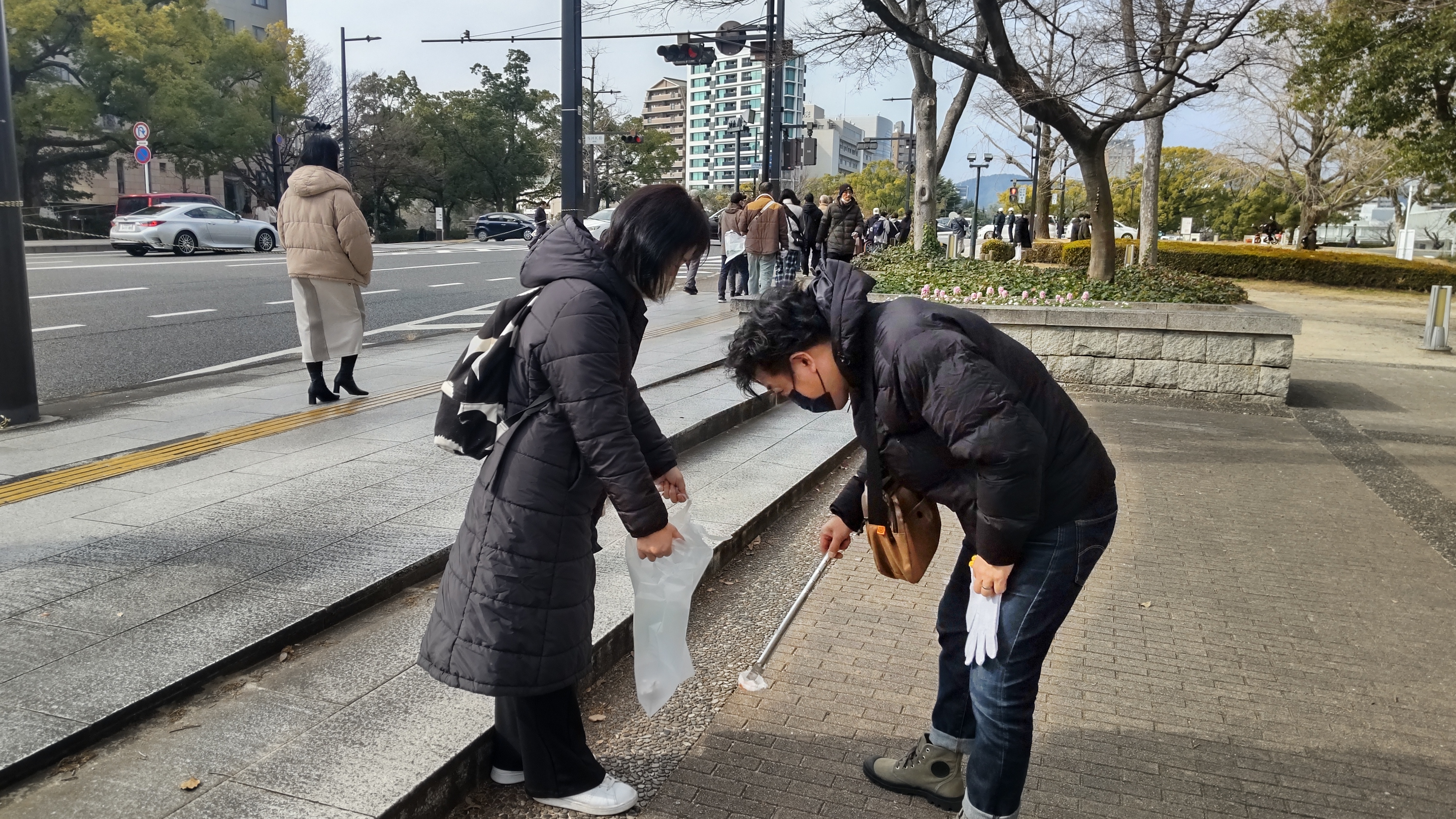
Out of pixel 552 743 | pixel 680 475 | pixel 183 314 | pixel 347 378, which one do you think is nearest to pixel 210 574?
pixel 552 743

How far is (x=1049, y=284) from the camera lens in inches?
459

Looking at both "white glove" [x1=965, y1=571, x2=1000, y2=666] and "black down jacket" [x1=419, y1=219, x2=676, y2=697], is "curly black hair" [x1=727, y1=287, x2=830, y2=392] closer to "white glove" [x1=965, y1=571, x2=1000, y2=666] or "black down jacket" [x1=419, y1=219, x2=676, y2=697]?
"black down jacket" [x1=419, y1=219, x2=676, y2=697]

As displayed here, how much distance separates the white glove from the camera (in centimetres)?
228

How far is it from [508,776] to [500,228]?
136 feet

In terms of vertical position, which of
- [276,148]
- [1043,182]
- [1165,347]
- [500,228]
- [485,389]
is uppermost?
[276,148]

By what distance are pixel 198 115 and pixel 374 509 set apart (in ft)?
115

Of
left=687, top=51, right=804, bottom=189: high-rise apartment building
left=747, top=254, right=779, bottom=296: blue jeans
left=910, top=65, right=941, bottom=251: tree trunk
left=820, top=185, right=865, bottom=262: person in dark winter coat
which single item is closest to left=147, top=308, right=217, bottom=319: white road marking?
left=747, top=254, right=779, bottom=296: blue jeans

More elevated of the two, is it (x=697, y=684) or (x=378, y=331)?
(x=378, y=331)

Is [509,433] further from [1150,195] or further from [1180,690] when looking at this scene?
[1150,195]

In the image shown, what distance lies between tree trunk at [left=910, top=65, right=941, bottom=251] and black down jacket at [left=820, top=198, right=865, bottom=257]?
4.68 metres

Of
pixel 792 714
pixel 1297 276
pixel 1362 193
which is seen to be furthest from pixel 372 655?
pixel 1362 193

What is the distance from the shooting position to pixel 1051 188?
53219 millimetres

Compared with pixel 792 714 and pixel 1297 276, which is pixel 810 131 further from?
pixel 792 714

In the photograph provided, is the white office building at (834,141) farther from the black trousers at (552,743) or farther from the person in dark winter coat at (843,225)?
the black trousers at (552,743)
